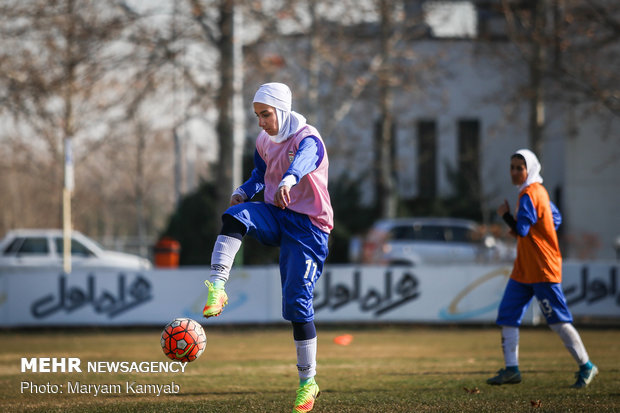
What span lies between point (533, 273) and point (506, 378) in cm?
99

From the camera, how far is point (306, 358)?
235 inches

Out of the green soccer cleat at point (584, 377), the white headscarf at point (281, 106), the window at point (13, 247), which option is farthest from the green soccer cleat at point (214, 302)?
the window at point (13, 247)

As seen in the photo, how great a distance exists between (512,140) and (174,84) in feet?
62.2

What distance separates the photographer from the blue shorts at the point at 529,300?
24.6ft

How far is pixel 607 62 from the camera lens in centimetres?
2262

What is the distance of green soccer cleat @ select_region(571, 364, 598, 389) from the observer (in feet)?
23.7

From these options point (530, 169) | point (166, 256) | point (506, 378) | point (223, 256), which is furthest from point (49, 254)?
point (223, 256)

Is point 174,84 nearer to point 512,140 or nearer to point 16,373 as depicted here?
point 16,373

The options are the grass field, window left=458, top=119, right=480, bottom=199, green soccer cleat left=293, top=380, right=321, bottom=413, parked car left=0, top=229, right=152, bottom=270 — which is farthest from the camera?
window left=458, top=119, right=480, bottom=199

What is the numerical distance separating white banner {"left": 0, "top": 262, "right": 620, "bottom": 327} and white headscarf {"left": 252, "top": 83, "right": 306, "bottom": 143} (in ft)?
32.6

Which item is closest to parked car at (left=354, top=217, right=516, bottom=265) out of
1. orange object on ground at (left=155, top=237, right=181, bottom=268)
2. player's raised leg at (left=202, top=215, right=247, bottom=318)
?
orange object on ground at (left=155, top=237, right=181, bottom=268)

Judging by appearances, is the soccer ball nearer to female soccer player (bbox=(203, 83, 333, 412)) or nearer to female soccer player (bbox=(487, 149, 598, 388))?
female soccer player (bbox=(203, 83, 333, 412))

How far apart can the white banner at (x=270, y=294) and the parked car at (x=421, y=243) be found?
5848 mm

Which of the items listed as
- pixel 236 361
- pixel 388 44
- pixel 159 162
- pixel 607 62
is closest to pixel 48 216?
pixel 159 162
